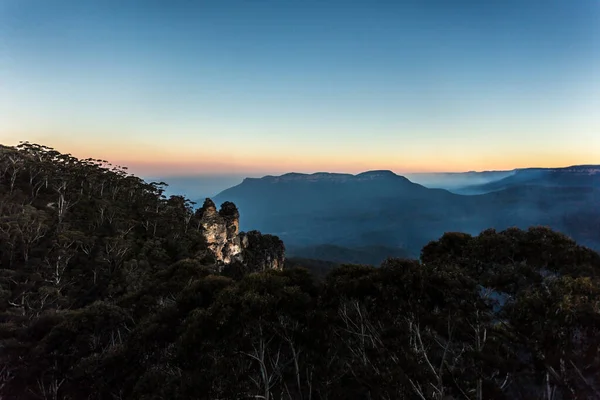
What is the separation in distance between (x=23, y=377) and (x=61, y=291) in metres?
23.5

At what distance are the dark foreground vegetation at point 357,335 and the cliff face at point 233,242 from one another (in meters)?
44.3

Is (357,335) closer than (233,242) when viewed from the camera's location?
Yes

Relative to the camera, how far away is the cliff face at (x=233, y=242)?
69.4 meters

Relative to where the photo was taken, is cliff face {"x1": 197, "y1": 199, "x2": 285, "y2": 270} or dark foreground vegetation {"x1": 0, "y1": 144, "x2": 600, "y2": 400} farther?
cliff face {"x1": 197, "y1": 199, "x2": 285, "y2": 270}

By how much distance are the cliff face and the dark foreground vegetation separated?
44.3m

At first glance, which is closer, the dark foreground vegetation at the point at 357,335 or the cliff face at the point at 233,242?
the dark foreground vegetation at the point at 357,335

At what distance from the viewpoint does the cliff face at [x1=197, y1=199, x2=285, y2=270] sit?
228ft

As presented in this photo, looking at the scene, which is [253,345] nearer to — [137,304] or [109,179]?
[137,304]

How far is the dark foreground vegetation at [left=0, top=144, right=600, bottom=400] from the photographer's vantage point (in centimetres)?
1166

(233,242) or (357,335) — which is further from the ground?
(357,335)

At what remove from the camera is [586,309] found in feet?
33.5

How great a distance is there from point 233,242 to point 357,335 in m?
62.1

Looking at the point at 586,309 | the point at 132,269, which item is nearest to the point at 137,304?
the point at 132,269

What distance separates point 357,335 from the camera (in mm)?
16375
